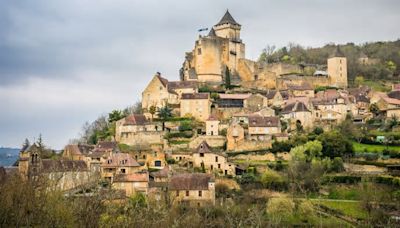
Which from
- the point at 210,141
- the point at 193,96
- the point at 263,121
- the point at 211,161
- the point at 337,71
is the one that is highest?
the point at 337,71

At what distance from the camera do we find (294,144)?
2238 inches

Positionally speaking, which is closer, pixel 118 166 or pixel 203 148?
pixel 118 166

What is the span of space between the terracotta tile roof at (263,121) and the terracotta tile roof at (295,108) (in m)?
3.79

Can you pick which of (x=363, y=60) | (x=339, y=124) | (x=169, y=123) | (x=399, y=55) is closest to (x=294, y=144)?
(x=339, y=124)

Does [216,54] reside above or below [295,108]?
above

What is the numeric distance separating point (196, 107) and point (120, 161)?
51.0 feet

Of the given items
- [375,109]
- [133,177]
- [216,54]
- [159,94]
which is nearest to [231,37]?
[216,54]

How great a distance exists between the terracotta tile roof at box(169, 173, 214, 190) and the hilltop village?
0.11 meters

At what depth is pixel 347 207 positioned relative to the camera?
157 ft

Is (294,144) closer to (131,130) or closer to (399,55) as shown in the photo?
(131,130)

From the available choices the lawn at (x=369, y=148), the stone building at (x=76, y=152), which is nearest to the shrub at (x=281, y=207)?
the lawn at (x=369, y=148)

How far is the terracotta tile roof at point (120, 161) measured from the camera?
173ft

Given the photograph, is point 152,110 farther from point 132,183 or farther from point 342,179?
point 342,179

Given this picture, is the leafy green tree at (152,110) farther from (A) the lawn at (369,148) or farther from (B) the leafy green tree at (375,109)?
(B) the leafy green tree at (375,109)
